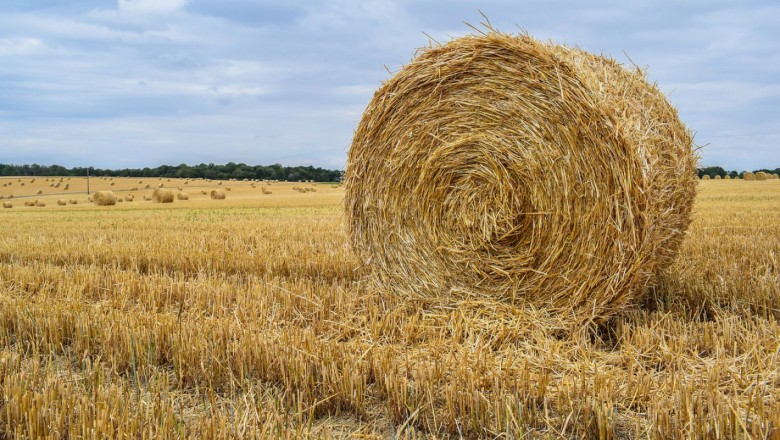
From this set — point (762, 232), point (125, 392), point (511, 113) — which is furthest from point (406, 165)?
point (762, 232)

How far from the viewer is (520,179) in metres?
4.32

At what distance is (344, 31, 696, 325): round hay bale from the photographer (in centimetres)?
391

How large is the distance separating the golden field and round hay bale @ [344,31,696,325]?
11.8 inches

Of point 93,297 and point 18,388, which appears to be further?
point 93,297

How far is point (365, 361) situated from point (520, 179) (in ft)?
6.18

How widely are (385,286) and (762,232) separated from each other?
6.12 meters

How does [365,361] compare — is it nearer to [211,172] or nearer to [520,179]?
[520,179]

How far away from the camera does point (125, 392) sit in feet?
9.54

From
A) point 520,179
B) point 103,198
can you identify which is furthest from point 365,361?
point 103,198

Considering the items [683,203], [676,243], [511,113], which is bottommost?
[676,243]

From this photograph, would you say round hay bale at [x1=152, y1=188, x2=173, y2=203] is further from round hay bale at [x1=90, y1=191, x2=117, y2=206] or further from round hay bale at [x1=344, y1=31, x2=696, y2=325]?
round hay bale at [x1=344, y1=31, x2=696, y2=325]

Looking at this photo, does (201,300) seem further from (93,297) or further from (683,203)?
(683,203)

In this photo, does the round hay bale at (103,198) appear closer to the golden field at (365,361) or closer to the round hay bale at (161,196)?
the round hay bale at (161,196)

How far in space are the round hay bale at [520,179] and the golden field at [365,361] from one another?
30 centimetres
